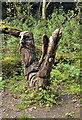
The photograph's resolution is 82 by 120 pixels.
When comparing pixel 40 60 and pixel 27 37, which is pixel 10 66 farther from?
pixel 40 60

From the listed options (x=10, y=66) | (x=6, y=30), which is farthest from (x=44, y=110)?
(x=6, y=30)

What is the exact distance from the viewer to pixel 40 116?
2.57 metres

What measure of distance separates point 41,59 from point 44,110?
1.09 meters

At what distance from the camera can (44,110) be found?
2.73 meters

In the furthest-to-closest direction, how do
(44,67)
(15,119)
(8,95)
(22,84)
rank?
(22,84)
(8,95)
(44,67)
(15,119)

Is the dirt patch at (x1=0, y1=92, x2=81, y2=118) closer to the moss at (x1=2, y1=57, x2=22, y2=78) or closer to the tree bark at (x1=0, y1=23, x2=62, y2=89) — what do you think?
the tree bark at (x1=0, y1=23, x2=62, y2=89)

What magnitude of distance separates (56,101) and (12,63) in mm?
2302

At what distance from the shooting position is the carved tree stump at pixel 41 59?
2.89 meters

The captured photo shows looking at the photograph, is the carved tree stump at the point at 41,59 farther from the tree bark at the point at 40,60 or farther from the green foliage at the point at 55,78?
the green foliage at the point at 55,78

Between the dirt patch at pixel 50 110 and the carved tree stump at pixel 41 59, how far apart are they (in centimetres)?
53

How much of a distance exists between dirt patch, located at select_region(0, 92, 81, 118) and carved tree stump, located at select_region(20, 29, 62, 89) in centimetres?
53

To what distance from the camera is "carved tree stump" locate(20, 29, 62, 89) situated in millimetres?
2890

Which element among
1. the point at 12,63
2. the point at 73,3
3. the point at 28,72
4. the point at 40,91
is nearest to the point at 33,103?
the point at 40,91

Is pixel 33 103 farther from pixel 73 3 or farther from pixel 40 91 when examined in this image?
pixel 73 3
